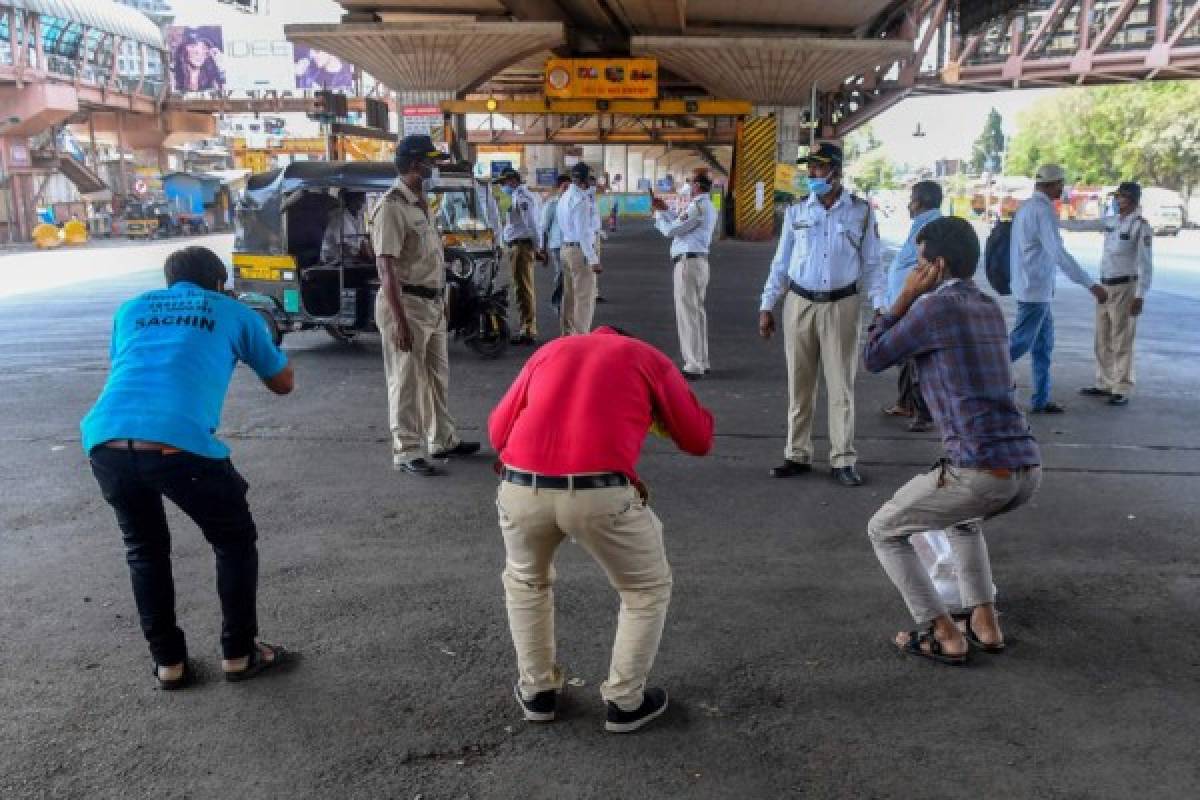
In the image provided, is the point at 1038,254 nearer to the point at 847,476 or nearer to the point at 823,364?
the point at 823,364

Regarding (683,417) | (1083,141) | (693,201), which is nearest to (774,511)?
(683,417)

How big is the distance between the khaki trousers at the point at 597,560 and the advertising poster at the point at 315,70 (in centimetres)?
4779

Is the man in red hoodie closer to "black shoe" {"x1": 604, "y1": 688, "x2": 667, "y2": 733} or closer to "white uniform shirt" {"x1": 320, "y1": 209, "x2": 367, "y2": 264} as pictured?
"black shoe" {"x1": 604, "y1": 688, "x2": 667, "y2": 733}

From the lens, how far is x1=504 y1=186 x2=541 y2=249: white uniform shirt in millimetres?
11336

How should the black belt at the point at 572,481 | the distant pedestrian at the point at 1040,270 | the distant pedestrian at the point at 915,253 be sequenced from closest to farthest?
the black belt at the point at 572,481 < the distant pedestrian at the point at 915,253 < the distant pedestrian at the point at 1040,270

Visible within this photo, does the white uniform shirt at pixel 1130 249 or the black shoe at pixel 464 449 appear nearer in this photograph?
the black shoe at pixel 464 449

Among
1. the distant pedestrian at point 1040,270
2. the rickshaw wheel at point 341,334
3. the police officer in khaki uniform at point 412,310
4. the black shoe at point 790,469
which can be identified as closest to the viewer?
the police officer in khaki uniform at point 412,310

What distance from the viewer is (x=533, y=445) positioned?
2998 mm

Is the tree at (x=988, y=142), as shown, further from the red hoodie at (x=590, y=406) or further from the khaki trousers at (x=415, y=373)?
the red hoodie at (x=590, y=406)

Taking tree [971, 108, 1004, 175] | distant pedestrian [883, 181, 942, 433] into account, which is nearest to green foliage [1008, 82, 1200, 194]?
distant pedestrian [883, 181, 942, 433]

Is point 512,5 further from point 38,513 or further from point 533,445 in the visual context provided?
point 533,445

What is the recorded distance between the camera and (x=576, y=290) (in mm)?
10555

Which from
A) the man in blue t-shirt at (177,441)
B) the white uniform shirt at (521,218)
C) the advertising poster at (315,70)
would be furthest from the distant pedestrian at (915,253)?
the advertising poster at (315,70)

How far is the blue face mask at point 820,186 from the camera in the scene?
5941mm
